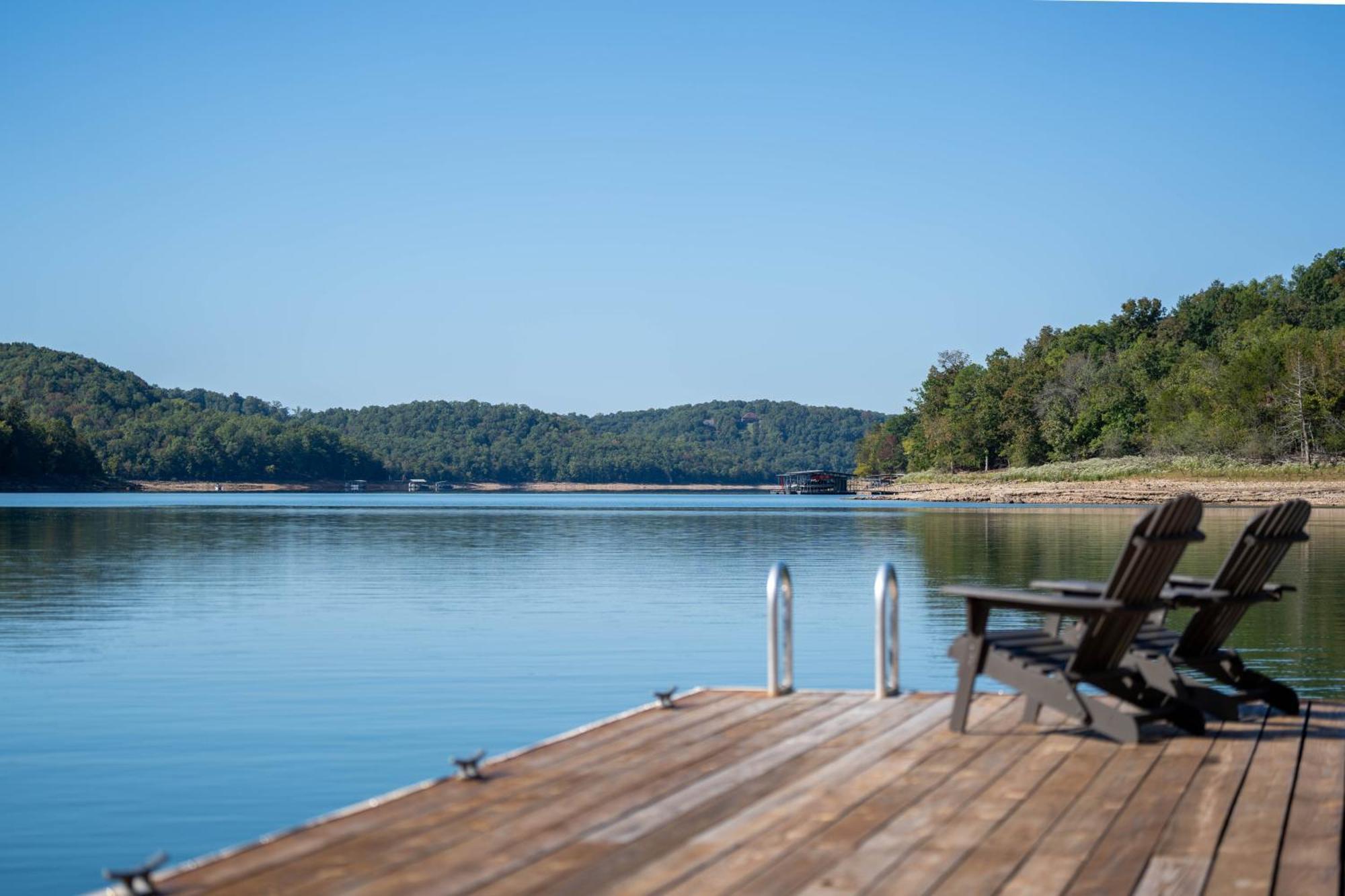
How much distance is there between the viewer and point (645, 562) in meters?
30.4

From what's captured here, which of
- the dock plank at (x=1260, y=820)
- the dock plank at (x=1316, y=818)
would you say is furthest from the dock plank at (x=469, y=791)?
the dock plank at (x=1316, y=818)

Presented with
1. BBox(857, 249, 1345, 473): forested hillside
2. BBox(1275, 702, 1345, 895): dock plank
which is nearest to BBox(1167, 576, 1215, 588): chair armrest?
BBox(1275, 702, 1345, 895): dock plank

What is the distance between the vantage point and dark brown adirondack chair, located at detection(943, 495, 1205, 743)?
6387 millimetres

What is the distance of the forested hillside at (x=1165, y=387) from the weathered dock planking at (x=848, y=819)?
2767 inches

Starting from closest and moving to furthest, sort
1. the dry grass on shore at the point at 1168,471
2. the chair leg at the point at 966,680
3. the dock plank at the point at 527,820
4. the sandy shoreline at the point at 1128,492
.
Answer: the dock plank at the point at 527,820
the chair leg at the point at 966,680
the sandy shoreline at the point at 1128,492
the dry grass on shore at the point at 1168,471

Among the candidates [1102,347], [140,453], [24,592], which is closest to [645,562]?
[24,592]

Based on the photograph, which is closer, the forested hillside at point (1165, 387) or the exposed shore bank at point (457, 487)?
the forested hillside at point (1165, 387)

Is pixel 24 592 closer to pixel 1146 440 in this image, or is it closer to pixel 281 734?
pixel 281 734

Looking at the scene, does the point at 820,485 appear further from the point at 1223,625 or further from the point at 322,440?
the point at 1223,625

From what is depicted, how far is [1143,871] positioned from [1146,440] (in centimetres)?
8906

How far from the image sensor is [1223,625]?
7.52 m

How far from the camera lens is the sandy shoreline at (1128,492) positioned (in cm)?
6334

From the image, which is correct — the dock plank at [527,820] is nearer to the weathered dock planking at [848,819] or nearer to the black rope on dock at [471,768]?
the weathered dock planking at [848,819]

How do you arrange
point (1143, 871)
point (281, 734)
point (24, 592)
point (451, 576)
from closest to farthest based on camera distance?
point (1143, 871), point (281, 734), point (24, 592), point (451, 576)
